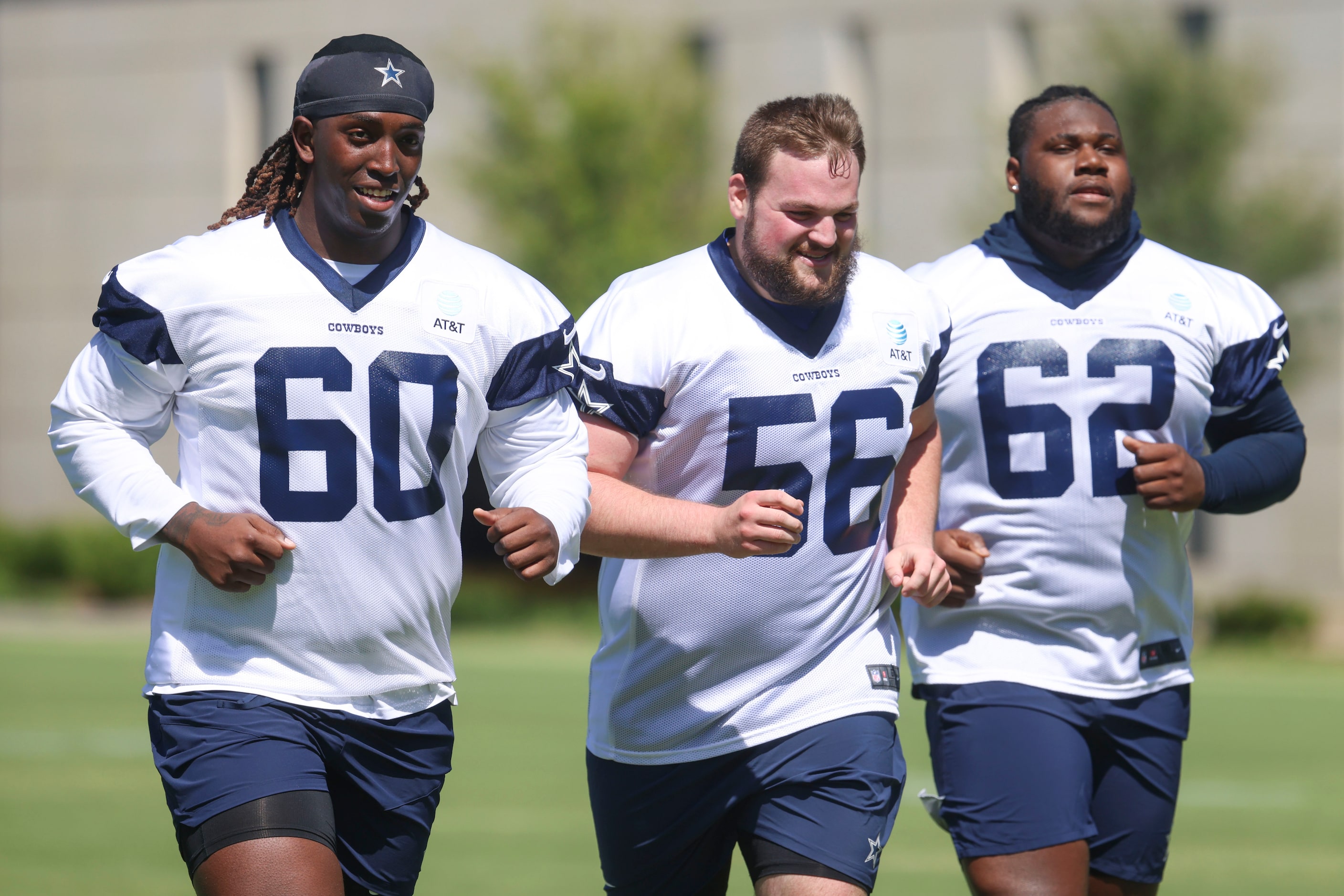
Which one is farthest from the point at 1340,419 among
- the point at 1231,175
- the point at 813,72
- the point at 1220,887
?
the point at 1220,887

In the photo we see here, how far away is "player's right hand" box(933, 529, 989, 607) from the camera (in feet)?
17.1

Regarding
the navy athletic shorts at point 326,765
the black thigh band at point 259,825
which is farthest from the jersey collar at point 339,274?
the black thigh band at point 259,825

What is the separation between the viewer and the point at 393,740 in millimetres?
4316

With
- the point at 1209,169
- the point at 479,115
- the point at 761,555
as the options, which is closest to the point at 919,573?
the point at 761,555

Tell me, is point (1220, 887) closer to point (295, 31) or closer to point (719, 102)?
point (719, 102)

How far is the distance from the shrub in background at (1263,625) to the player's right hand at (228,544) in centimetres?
1981

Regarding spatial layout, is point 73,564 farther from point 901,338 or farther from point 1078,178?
point 901,338

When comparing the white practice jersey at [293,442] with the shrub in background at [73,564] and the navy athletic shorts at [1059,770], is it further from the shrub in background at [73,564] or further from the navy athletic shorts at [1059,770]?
the shrub in background at [73,564]

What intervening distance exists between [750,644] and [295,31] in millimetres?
29062

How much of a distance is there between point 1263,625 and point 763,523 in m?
19.6

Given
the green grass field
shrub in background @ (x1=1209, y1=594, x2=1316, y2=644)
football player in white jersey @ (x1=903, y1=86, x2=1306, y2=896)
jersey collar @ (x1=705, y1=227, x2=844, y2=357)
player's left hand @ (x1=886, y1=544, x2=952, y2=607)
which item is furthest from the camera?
shrub in background @ (x1=1209, y1=594, x2=1316, y2=644)

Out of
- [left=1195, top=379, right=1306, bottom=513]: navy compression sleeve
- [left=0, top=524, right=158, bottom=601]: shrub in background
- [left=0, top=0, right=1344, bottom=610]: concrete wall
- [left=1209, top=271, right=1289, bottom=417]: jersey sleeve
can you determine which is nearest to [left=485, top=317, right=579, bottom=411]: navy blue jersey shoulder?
[left=1195, top=379, right=1306, bottom=513]: navy compression sleeve

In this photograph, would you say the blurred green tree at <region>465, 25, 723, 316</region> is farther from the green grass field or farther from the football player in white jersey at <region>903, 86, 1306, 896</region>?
the football player in white jersey at <region>903, 86, 1306, 896</region>

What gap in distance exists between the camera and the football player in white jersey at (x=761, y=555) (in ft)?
15.3
